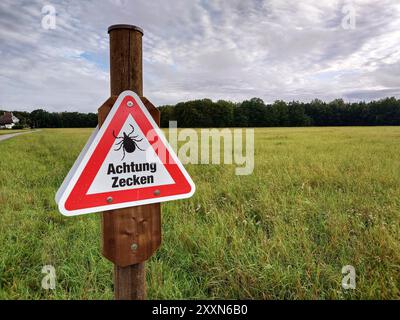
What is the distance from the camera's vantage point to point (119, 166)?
1.25 metres

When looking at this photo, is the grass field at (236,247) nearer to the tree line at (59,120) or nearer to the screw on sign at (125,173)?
the screw on sign at (125,173)

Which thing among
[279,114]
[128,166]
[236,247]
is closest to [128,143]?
[128,166]

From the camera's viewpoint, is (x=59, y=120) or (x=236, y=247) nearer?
(x=236, y=247)

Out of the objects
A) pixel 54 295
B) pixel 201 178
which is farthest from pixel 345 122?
pixel 54 295

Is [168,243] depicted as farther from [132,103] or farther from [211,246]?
[132,103]

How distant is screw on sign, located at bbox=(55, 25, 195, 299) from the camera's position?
1.21 metres

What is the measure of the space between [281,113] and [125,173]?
228 feet

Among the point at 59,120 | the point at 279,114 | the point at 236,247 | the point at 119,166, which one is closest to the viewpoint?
the point at 119,166

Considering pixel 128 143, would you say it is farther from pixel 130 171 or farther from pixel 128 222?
pixel 128 222

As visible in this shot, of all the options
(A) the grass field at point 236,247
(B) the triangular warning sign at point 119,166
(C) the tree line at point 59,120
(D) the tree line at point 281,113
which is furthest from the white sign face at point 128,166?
(C) the tree line at point 59,120

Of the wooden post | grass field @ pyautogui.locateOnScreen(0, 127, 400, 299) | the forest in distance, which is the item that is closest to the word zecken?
the wooden post

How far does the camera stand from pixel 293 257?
8.38 feet

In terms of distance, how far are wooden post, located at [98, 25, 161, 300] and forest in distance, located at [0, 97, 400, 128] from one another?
53.2 metres

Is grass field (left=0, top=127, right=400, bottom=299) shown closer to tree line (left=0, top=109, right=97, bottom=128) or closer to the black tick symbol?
the black tick symbol
